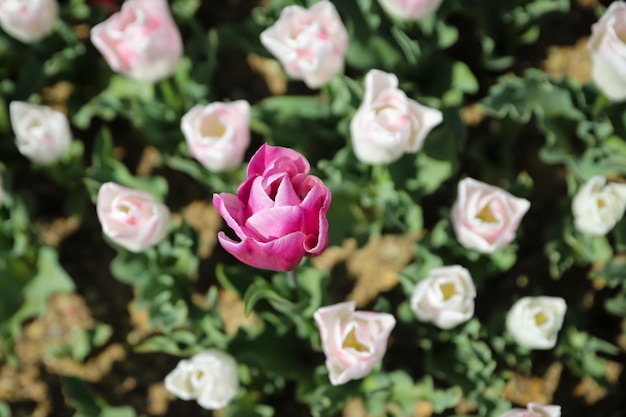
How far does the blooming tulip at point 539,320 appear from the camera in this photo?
1.54m

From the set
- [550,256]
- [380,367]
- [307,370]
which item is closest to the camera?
[380,367]

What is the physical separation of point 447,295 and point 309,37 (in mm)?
601

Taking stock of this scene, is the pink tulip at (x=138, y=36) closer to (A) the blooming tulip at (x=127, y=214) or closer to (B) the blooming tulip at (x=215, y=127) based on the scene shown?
(B) the blooming tulip at (x=215, y=127)

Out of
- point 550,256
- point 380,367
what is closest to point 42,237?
point 380,367

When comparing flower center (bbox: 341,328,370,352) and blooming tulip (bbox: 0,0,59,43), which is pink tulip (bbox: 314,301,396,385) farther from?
blooming tulip (bbox: 0,0,59,43)

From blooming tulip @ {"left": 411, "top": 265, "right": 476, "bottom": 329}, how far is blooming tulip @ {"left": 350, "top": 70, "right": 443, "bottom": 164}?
27 cm

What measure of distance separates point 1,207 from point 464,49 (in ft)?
4.15

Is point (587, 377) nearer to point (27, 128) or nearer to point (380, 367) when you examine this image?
point (380, 367)

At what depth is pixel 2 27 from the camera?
2.00m

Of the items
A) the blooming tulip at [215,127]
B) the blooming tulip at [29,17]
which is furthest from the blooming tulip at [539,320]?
the blooming tulip at [29,17]

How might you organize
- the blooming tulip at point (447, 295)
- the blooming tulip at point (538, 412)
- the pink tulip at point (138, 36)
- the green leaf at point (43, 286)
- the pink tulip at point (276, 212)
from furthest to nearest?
the green leaf at point (43, 286)
the pink tulip at point (138, 36)
the blooming tulip at point (447, 295)
the blooming tulip at point (538, 412)
the pink tulip at point (276, 212)

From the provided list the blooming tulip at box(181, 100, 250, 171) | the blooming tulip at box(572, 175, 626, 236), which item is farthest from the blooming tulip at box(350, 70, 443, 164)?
the blooming tulip at box(572, 175, 626, 236)

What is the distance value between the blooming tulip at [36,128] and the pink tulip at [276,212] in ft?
2.38

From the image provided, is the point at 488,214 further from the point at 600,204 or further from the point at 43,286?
the point at 43,286
